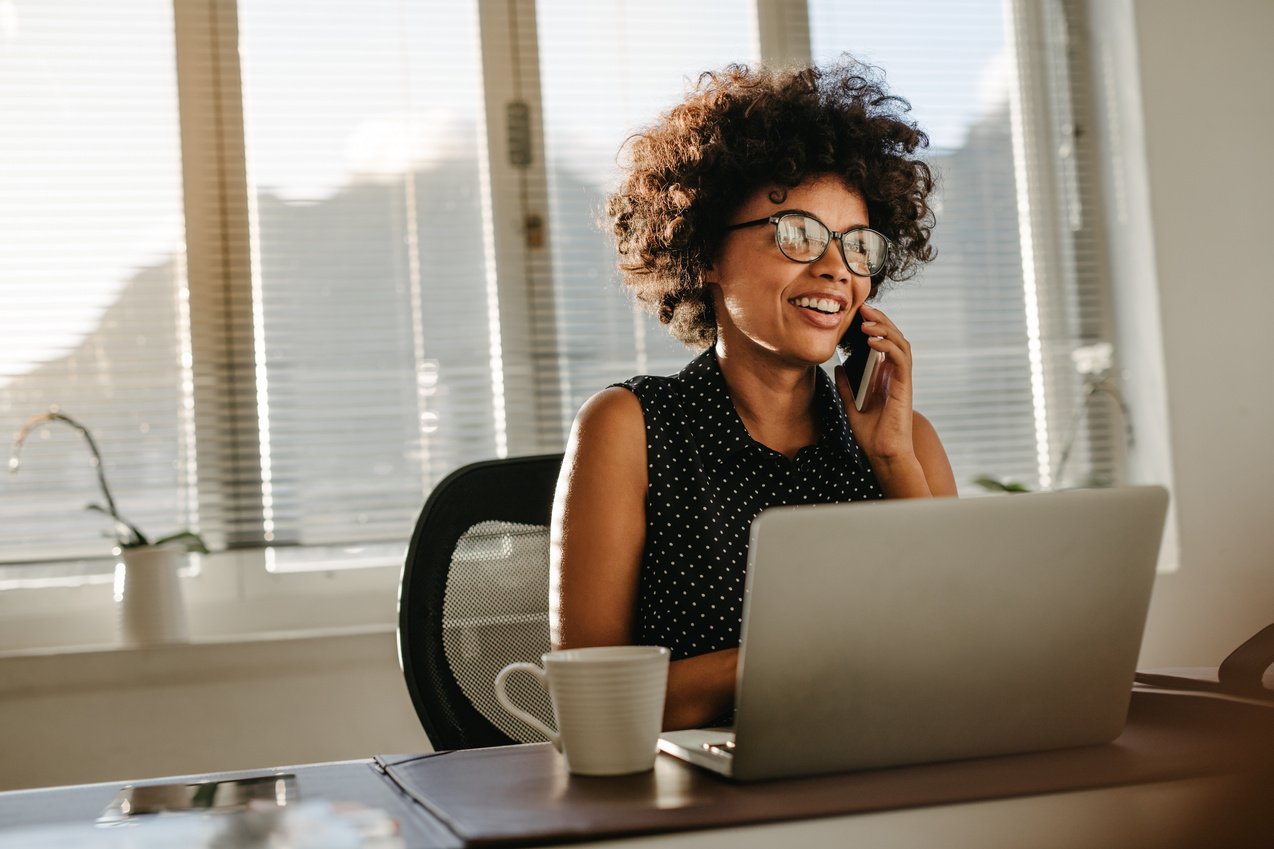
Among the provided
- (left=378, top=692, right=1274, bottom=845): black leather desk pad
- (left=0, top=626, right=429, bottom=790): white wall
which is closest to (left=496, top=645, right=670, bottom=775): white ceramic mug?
(left=378, top=692, right=1274, bottom=845): black leather desk pad

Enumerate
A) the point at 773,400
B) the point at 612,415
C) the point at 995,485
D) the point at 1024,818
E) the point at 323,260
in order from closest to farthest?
the point at 1024,818 < the point at 612,415 < the point at 773,400 < the point at 323,260 < the point at 995,485

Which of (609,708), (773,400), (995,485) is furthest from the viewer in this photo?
(995,485)

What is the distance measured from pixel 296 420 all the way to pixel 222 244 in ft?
1.31

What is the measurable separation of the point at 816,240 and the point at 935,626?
743 millimetres

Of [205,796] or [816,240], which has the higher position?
[816,240]

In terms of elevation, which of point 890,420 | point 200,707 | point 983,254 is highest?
point 983,254

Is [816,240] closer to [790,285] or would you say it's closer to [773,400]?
[790,285]

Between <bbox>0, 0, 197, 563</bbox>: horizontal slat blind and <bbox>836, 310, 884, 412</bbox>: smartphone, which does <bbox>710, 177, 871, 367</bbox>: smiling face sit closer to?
<bbox>836, 310, 884, 412</bbox>: smartphone

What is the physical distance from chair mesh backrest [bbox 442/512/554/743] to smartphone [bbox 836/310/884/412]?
1.46ft

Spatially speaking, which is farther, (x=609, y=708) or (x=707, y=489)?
(x=707, y=489)

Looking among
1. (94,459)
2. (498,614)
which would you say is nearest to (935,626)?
(498,614)

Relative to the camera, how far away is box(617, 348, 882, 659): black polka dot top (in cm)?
136

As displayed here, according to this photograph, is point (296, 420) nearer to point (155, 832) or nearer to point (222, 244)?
point (222, 244)

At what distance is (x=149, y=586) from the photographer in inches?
90.3
